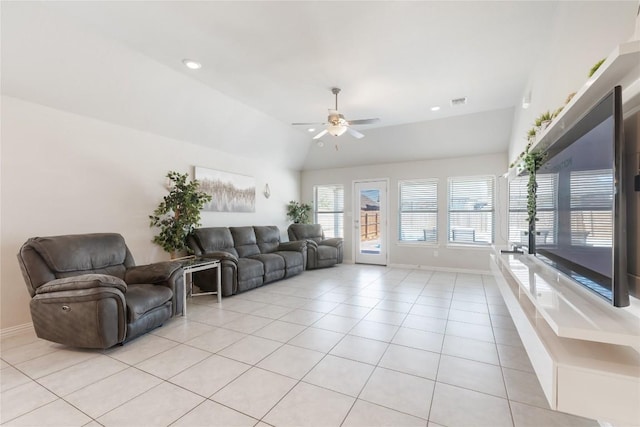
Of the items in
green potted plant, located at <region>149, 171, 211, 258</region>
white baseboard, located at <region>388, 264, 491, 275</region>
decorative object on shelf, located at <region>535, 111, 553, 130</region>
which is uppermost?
decorative object on shelf, located at <region>535, 111, 553, 130</region>

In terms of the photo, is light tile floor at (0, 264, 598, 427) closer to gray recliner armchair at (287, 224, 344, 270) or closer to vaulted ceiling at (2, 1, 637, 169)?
vaulted ceiling at (2, 1, 637, 169)

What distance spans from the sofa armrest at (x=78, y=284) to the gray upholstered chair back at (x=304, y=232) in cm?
444

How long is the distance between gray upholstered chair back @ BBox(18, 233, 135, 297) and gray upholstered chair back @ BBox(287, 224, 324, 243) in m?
3.80

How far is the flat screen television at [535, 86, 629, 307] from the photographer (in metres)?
1.15

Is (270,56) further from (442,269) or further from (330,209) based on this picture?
(442,269)

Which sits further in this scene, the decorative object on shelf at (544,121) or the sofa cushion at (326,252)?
the sofa cushion at (326,252)

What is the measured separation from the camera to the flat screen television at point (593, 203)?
1148 mm

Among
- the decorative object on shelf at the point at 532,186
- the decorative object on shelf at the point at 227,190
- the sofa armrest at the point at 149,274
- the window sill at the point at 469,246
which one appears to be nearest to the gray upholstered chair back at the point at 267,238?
the decorative object on shelf at the point at 227,190

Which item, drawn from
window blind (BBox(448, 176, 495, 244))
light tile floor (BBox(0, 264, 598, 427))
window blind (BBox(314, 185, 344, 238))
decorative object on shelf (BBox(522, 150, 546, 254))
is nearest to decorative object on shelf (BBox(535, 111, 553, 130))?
decorative object on shelf (BBox(522, 150, 546, 254))

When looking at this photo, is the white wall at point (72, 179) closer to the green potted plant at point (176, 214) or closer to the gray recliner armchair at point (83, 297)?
the green potted plant at point (176, 214)

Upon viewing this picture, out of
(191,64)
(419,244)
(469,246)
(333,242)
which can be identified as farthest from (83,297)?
(469,246)

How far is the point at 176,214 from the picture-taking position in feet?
13.8

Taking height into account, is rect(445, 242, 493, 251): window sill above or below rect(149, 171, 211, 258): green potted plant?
below

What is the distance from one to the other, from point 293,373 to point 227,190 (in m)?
4.08
